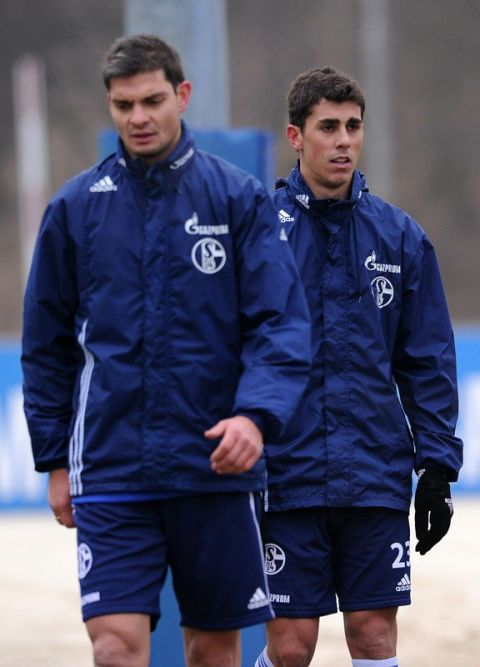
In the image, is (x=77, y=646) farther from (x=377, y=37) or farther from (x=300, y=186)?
(x=377, y=37)

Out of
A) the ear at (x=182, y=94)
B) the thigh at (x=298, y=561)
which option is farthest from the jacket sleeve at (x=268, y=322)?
the thigh at (x=298, y=561)

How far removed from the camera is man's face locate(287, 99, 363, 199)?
205 inches

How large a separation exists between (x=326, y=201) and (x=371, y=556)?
1144mm

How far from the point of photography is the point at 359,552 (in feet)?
17.0

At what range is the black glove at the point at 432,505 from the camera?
5117 millimetres

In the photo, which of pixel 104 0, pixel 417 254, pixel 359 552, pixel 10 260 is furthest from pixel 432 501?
pixel 104 0

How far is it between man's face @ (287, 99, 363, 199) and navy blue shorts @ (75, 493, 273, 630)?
1231 mm

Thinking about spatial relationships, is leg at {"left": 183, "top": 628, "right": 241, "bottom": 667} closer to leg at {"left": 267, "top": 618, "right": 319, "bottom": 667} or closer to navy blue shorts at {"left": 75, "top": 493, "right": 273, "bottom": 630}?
navy blue shorts at {"left": 75, "top": 493, "right": 273, "bottom": 630}

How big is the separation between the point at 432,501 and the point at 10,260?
32570mm

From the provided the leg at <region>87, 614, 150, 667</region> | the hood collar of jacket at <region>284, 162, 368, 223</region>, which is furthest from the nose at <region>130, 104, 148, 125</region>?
the leg at <region>87, 614, 150, 667</region>

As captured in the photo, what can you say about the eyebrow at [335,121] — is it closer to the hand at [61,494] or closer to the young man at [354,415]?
the young man at [354,415]

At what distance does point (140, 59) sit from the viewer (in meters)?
4.38

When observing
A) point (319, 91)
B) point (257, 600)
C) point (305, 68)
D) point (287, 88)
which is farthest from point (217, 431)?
point (305, 68)

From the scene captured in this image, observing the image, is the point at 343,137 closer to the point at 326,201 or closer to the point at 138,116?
the point at 326,201
